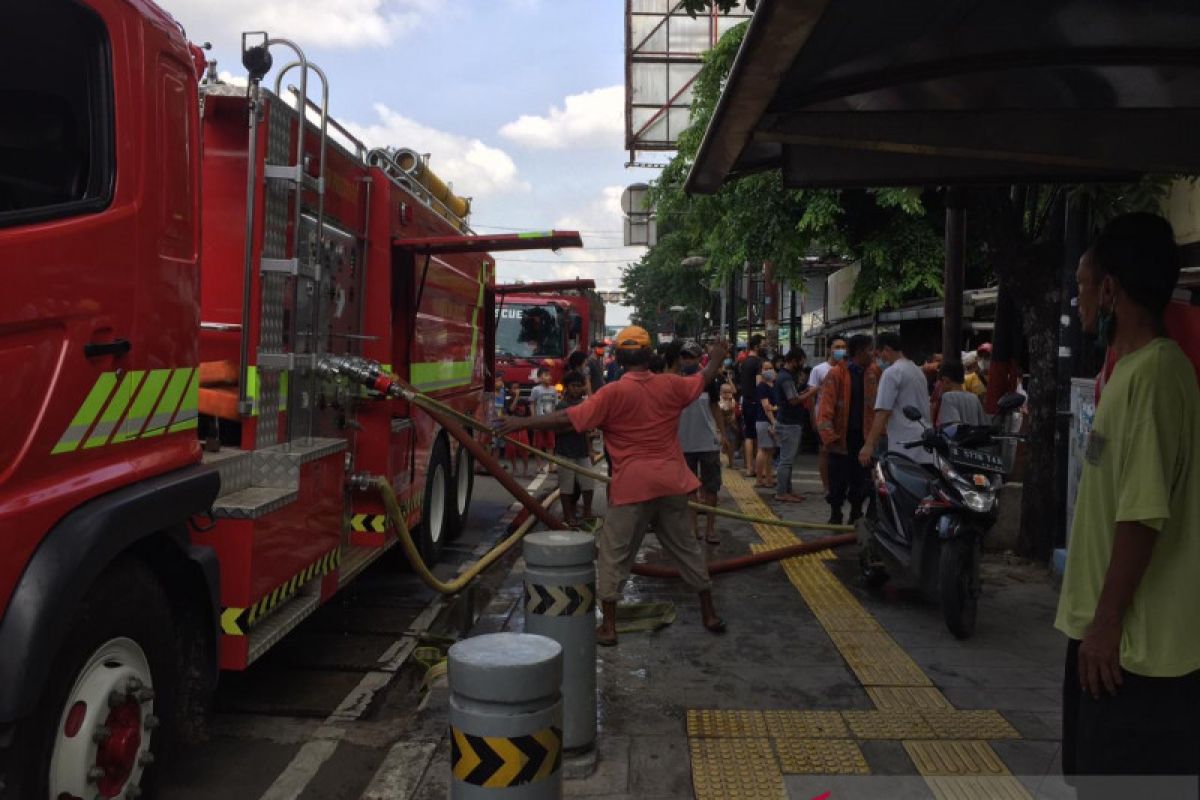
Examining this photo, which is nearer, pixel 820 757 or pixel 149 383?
pixel 149 383

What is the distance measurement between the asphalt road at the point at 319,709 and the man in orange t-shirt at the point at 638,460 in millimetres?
1269

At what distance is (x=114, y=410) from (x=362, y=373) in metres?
2.31

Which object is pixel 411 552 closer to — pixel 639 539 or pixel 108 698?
pixel 639 539

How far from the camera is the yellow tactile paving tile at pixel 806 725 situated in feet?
13.8

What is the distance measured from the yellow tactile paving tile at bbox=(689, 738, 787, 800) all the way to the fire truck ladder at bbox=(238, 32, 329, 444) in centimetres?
242

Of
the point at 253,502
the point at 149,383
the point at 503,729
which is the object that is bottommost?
the point at 503,729

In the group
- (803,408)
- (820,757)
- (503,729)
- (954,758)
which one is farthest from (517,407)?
(503,729)

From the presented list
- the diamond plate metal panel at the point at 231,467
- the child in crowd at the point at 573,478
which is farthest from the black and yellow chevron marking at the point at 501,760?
the child in crowd at the point at 573,478

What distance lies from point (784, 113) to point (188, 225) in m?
2.29

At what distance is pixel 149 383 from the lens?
3.20 m

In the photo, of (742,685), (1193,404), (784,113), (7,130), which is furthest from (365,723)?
(1193,404)

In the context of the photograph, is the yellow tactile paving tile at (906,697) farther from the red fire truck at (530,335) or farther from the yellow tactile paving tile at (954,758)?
the red fire truck at (530,335)

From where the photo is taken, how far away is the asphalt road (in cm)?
394

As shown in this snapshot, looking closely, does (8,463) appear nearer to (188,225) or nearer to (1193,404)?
(188,225)
